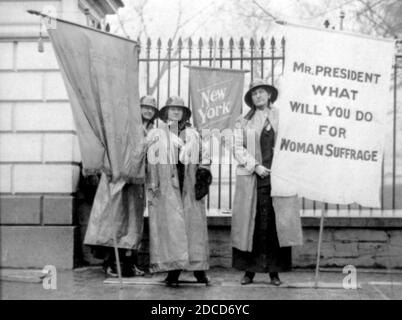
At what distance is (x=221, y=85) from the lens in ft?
25.6

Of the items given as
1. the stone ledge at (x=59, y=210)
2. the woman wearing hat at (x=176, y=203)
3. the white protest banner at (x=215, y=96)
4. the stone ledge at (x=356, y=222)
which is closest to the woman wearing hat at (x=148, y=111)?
the woman wearing hat at (x=176, y=203)

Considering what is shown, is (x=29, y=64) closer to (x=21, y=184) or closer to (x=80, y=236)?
(x=21, y=184)

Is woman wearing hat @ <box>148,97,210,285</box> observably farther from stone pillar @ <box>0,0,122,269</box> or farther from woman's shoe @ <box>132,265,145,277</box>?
stone pillar @ <box>0,0,122,269</box>

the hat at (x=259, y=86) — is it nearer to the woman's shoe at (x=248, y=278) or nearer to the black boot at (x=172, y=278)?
the woman's shoe at (x=248, y=278)

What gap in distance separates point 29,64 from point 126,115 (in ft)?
6.80

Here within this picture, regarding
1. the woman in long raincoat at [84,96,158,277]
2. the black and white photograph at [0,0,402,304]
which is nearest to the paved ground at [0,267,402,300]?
the black and white photograph at [0,0,402,304]

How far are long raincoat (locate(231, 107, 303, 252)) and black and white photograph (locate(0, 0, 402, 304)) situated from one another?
0.02m

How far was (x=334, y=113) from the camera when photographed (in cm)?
612

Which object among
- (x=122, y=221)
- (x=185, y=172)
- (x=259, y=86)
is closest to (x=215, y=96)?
(x=259, y=86)

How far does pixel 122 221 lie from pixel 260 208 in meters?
1.61

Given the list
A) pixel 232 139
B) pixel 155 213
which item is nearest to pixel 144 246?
pixel 155 213

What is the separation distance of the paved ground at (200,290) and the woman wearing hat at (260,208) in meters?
0.31

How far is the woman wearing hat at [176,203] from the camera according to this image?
21.3 ft

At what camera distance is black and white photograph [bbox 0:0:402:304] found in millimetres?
6094
